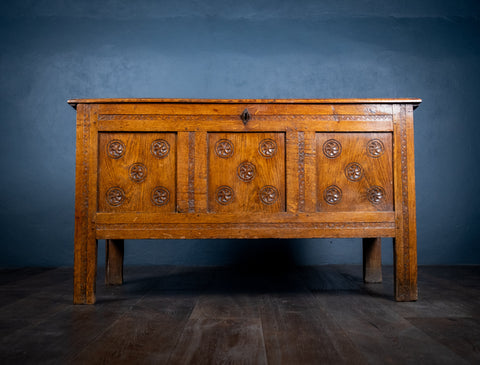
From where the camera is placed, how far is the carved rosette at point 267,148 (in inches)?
65.6

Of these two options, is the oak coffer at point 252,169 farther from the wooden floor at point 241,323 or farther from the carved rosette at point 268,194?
the wooden floor at point 241,323

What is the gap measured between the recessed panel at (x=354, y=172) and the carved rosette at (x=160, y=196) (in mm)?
771

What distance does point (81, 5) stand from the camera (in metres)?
2.91

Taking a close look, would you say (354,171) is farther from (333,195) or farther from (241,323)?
(241,323)

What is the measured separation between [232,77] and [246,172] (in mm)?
1487

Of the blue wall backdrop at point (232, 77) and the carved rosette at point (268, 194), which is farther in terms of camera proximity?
the blue wall backdrop at point (232, 77)

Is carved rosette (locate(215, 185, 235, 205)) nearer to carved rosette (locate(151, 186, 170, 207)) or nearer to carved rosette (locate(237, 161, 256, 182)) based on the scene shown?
carved rosette (locate(237, 161, 256, 182))

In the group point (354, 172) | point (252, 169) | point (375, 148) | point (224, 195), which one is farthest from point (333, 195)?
point (224, 195)

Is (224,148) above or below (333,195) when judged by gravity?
above

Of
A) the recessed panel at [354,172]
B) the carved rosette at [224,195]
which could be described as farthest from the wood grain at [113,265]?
the recessed panel at [354,172]

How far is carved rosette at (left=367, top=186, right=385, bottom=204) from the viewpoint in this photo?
166 centimetres

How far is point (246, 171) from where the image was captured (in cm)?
166

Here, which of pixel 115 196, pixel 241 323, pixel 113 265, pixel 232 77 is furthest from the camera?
pixel 232 77

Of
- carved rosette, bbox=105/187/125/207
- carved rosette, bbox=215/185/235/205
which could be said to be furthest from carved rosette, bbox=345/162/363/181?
carved rosette, bbox=105/187/125/207
